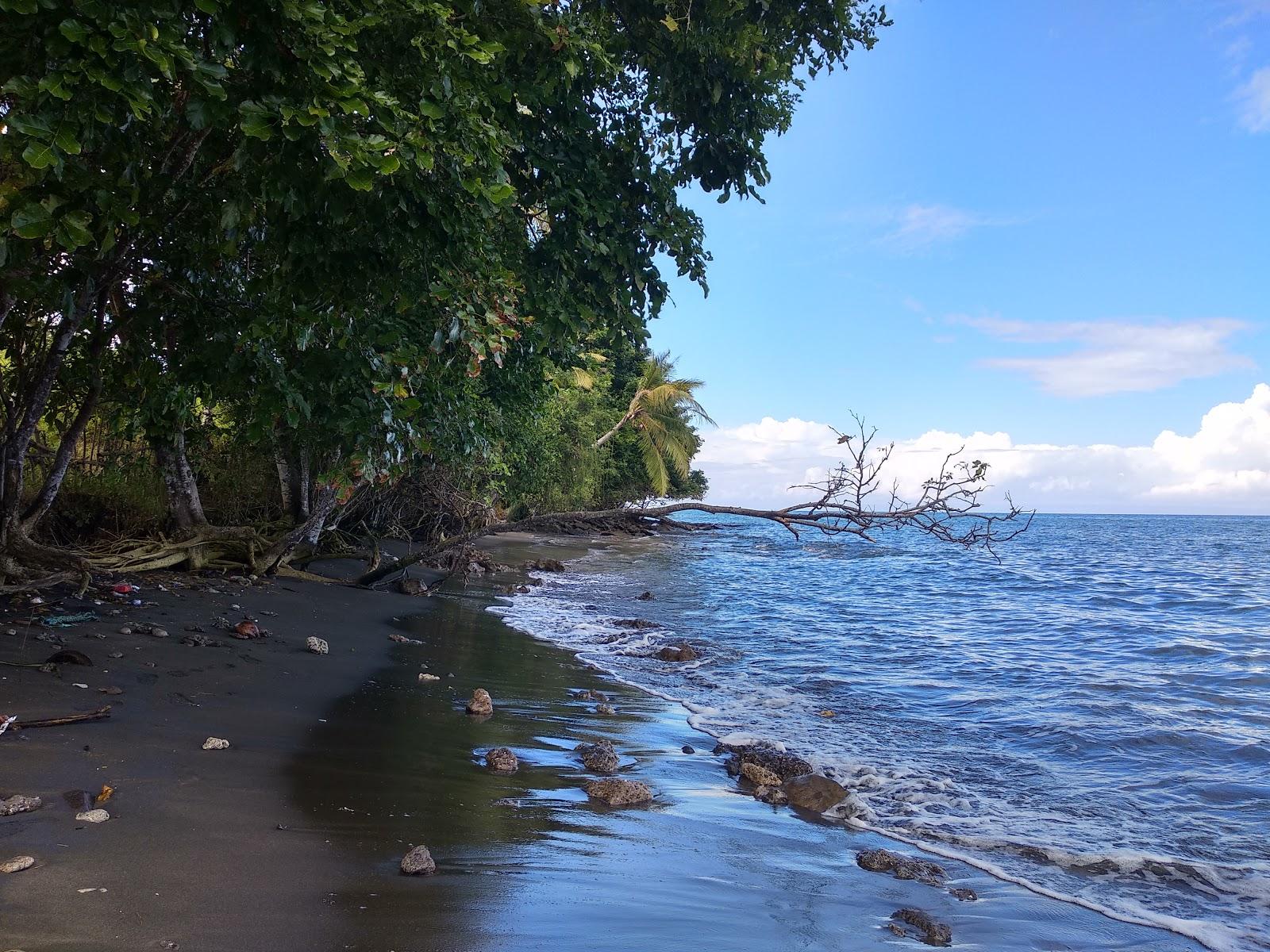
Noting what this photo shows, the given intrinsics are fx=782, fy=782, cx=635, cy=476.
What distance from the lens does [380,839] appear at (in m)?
3.41

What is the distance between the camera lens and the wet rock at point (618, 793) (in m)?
4.50

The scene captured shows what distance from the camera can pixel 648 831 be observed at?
4129 mm

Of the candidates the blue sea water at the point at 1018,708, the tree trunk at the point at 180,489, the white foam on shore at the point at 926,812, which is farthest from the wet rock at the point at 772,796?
the tree trunk at the point at 180,489

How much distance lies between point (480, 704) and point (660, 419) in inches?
1298

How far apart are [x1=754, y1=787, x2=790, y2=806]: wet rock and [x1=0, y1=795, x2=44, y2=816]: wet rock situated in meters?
3.79

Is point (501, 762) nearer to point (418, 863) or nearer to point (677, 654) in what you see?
point (418, 863)

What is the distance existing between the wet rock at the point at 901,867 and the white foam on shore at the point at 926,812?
0.36 meters

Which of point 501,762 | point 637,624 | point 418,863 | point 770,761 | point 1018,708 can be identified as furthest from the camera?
point 637,624

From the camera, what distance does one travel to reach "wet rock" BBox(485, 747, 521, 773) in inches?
185

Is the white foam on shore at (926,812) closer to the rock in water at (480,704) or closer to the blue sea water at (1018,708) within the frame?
the blue sea water at (1018,708)

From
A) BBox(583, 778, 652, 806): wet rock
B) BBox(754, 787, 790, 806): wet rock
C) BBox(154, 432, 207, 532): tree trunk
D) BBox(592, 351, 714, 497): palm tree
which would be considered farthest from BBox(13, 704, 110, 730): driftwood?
BBox(592, 351, 714, 497): palm tree

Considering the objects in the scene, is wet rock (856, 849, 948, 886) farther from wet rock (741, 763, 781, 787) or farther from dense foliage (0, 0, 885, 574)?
dense foliage (0, 0, 885, 574)

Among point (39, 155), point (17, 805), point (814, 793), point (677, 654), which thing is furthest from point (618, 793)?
point (677, 654)

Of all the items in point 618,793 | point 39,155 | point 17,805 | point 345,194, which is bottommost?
point 618,793
